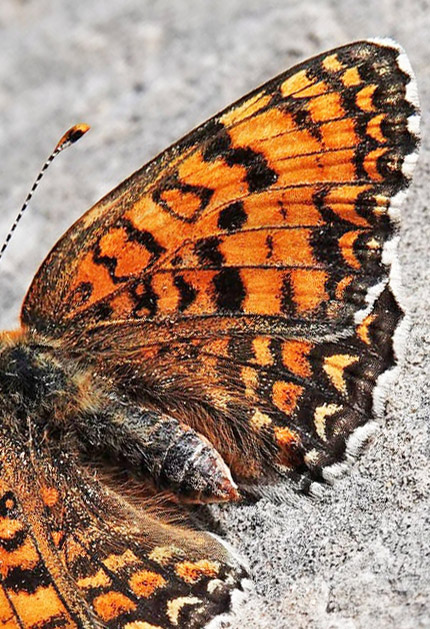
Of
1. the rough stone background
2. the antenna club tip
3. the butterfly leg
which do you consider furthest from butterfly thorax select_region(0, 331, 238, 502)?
the antenna club tip

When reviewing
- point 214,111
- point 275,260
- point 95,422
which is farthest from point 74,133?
point 214,111

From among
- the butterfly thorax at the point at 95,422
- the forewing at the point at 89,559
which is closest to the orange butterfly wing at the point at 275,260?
the butterfly thorax at the point at 95,422

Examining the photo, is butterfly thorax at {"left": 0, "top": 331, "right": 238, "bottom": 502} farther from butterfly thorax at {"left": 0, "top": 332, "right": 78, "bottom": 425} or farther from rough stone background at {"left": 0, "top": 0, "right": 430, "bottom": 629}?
rough stone background at {"left": 0, "top": 0, "right": 430, "bottom": 629}

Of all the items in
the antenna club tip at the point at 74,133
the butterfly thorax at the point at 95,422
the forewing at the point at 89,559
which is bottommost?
the forewing at the point at 89,559

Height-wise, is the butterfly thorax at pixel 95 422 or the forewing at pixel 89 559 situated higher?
the butterfly thorax at pixel 95 422

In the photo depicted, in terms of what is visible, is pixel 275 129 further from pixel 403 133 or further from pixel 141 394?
pixel 141 394

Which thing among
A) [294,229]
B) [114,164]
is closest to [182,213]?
[294,229]

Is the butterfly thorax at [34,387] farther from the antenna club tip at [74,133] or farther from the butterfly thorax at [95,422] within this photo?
the antenna club tip at [74,133]
